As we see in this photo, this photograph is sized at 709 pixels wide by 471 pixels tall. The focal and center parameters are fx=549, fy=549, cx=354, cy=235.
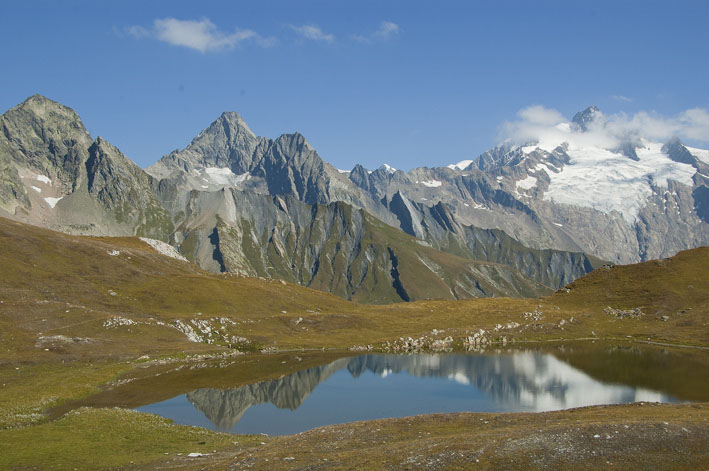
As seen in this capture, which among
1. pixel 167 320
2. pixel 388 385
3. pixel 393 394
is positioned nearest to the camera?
pixel 393 394

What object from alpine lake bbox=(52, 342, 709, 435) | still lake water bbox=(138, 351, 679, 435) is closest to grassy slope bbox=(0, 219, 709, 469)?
alpine lake bbox=(52, 342, 709, 435)

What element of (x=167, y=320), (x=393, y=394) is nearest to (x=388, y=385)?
(x=393, y=394)

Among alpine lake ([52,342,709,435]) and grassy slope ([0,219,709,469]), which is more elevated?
grassy slope ([0,219,709,469])

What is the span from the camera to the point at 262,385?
88875 mm

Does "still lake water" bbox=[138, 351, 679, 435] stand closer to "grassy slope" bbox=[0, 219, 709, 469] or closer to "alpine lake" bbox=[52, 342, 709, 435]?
"alpine lake" bbox=[52, 342, 709, 435]

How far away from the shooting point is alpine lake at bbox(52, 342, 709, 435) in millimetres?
71175

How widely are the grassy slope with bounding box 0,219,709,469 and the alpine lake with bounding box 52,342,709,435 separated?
17.4ft

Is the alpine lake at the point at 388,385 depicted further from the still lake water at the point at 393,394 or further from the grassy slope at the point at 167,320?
the grassy slope at the point at 167,320

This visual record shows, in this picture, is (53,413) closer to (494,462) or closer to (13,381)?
(13,381)

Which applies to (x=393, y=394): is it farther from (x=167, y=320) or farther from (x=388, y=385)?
(x=167, y=320)

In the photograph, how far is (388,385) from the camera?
9362 cm

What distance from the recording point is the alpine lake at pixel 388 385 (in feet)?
234

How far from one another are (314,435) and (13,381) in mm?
51494

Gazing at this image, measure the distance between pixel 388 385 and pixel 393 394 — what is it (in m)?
8.17
